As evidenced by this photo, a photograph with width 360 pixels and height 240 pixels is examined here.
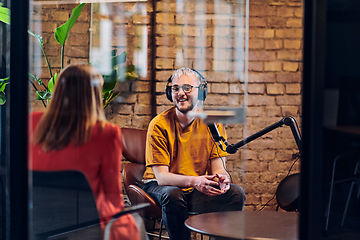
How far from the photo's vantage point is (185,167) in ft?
6.33

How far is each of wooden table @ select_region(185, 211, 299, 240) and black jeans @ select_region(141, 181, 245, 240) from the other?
5.1 inches

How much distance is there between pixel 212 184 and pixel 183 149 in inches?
11.0

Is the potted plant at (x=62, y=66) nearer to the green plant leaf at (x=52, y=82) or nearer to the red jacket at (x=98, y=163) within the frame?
the green plant leaf at (x=52, y=82)

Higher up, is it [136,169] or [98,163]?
[98,163]

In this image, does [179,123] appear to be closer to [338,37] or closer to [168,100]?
[168,100]

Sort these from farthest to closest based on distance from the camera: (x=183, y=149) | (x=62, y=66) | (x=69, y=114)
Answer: (x=183, y=149) < (x=62, y=66) < (x=69, y=114)

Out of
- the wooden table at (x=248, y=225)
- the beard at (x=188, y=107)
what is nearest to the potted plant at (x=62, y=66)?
the beard at (x=188, y=107)

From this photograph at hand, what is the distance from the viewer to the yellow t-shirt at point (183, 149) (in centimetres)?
193

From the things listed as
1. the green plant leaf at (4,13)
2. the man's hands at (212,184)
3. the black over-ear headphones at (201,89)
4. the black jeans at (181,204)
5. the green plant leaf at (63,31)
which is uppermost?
the green plant leaf at (4,13)

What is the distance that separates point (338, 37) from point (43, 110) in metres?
1.29

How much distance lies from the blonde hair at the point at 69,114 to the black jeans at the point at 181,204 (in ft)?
2.27

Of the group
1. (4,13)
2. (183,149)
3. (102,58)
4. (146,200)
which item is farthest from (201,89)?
(4,13)

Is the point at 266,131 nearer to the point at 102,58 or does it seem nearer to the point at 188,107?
the point at 188,107

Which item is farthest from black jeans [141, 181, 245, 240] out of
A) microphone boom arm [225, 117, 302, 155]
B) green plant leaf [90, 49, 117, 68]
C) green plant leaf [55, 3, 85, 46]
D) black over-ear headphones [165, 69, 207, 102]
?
green plant leaf [55, 3, 85, 46]
